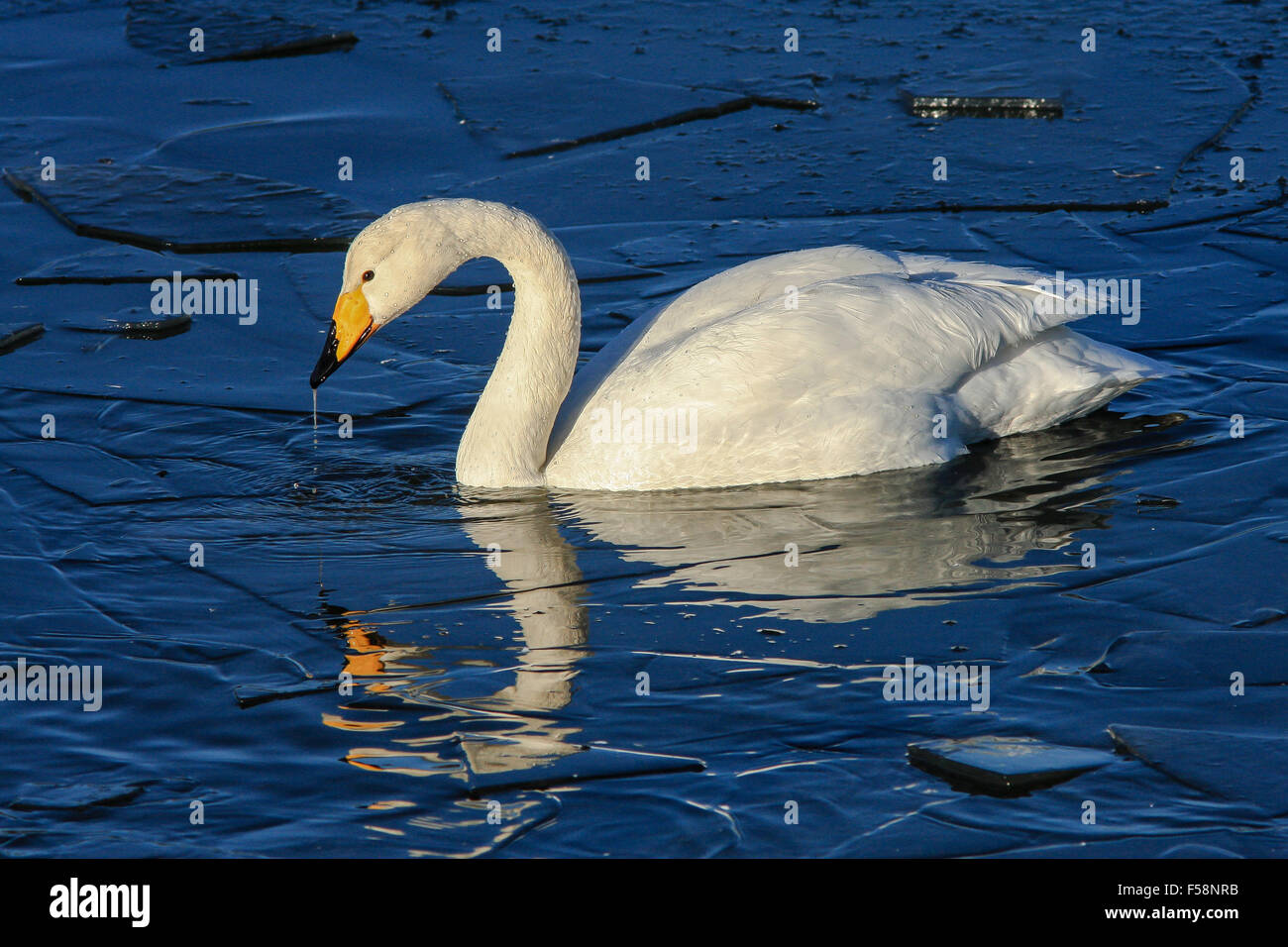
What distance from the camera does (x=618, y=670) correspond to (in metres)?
4.71

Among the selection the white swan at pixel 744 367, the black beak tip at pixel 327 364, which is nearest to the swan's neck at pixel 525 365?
the white swan at pixel 744 367

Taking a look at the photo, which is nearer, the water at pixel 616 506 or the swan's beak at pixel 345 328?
the water at pixel 616 506

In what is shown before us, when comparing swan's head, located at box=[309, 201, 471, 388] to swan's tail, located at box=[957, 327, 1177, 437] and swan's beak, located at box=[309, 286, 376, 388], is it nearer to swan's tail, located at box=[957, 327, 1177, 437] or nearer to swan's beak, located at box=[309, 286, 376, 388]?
swan's beak, located at box=[309, 286, 376, 388]

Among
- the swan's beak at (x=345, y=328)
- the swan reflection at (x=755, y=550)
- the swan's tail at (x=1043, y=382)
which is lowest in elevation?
the swan reflection at (x=755, y=550)

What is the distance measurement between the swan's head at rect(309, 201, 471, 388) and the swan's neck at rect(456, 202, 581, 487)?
187 mm

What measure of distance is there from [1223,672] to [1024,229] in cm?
424

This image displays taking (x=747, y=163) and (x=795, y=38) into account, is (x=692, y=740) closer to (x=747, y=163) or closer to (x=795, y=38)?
(x=747, y=163)

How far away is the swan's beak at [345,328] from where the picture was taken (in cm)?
596

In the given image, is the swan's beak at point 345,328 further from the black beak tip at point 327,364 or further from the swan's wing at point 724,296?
the swan's wing at point 724,296

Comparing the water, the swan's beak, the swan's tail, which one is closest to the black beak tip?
the swan's beak

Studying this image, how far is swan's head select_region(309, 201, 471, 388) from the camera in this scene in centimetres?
592

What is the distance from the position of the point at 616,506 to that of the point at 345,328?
1150mm

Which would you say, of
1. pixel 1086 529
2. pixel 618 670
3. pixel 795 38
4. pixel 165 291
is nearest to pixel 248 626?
pixel 618 670
